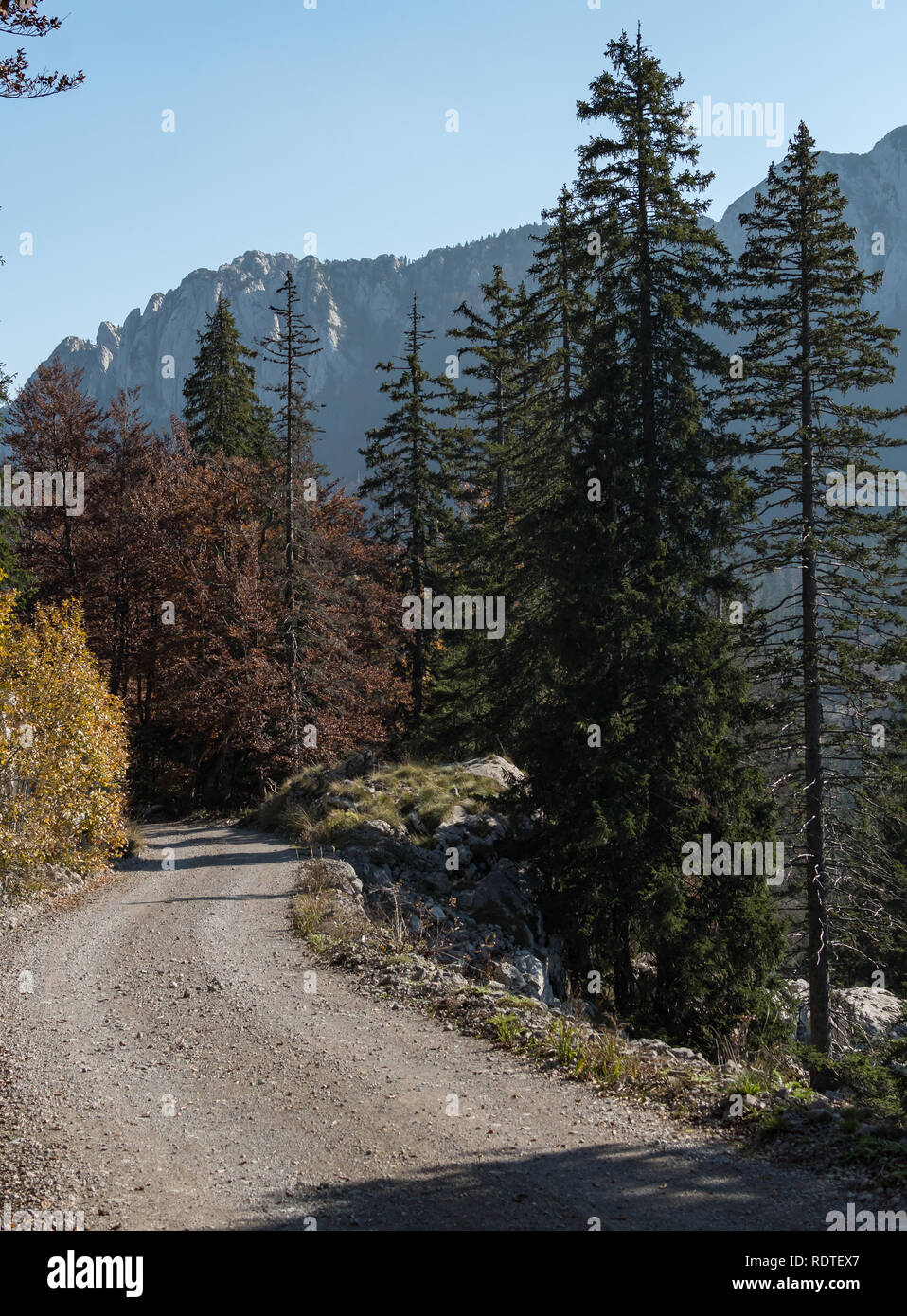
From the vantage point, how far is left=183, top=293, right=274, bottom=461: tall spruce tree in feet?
129

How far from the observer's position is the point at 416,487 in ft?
109

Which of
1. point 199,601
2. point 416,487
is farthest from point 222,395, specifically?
point 199,601

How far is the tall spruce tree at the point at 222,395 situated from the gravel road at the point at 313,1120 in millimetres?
30870

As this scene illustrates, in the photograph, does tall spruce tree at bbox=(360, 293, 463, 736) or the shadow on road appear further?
tall spruce tree at bbox=(360, 293, 463, 736)

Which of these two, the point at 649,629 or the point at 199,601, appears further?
the point at 199,601

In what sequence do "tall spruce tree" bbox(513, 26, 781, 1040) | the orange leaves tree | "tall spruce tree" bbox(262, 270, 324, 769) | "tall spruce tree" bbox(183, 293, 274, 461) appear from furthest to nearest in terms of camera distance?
"tall spruce tree" bbox(183, 293, 274, 461) → the orange leaves tree → "tall spruce tree" bbox(262, 270, 324, 769) → "tall spruce tree" bbox(513, 26, 781, 1040)

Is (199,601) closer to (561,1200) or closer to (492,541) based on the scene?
(492,541)

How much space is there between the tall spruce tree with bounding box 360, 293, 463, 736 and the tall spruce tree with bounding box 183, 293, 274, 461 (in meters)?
7.23

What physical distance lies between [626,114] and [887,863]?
17.1 metres

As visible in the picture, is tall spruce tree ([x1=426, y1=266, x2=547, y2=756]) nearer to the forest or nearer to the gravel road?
the forest

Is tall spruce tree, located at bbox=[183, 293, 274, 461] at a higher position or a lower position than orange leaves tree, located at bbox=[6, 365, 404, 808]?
higher

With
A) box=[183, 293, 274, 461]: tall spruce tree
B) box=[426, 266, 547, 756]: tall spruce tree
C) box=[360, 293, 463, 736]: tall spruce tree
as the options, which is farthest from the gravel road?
box=[183, 293, 274, 461]: tall spruce tree

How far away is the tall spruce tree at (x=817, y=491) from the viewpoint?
1753cm

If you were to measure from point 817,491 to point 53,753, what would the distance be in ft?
53.0
